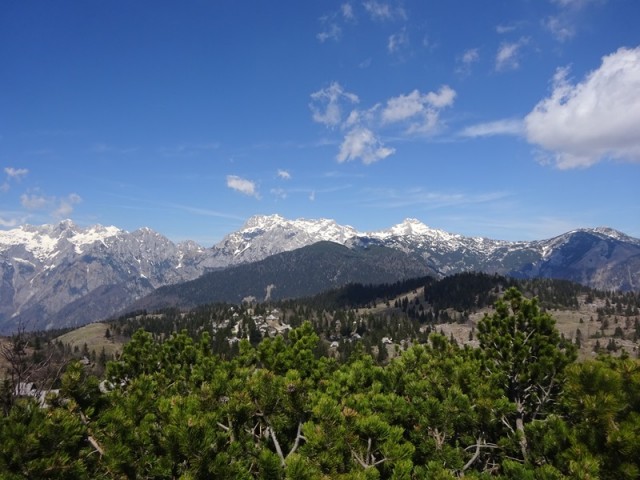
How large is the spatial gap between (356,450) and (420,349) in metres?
9.90

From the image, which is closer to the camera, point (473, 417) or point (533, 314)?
point (473, 417)

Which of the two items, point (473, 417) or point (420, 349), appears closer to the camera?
point (473, 417)

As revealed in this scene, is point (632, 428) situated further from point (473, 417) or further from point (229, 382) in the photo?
point (229, 382)

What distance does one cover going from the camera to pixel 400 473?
842 centimetres

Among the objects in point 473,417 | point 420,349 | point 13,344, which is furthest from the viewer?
point 13,344

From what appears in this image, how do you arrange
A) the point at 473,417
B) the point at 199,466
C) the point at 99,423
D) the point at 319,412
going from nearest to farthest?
the point at 199,466
the point at 319,412
the point at 99,423
the point at 473,417

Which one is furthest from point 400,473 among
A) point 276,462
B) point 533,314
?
point 533,314

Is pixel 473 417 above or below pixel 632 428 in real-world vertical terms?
below

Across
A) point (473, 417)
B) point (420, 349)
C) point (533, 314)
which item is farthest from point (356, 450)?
point (533, 314)

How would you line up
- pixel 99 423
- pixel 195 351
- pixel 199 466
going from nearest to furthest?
pixel 199 466 < pixel 99 423 < pixel 195 351

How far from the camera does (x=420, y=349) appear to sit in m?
18.6

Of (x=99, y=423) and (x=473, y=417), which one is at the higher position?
(x=99, y=423)

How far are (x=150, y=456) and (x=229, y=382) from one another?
2.55 metres

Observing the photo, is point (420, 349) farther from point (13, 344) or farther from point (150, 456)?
point (13, 344)
